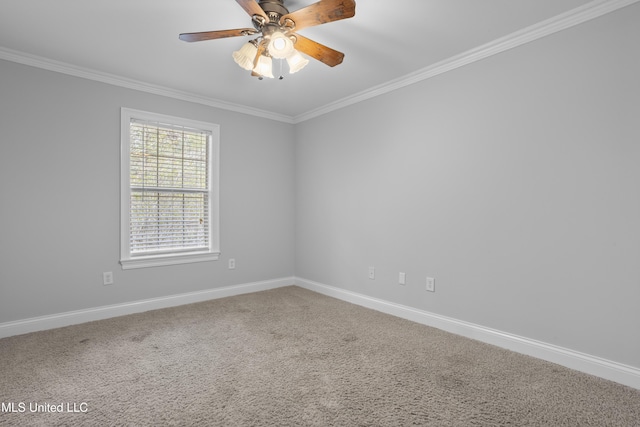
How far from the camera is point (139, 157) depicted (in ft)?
11.6

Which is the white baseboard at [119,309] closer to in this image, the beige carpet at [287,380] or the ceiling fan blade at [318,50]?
the beige carpet at [287,380]

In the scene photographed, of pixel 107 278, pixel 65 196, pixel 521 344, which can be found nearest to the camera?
pixel 521 344

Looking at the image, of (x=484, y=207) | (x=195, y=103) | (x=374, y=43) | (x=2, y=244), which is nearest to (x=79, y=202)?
(x=2, y=244)

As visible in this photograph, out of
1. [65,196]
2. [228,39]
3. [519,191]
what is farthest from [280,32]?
[65,196]

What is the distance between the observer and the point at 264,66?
2312 mm

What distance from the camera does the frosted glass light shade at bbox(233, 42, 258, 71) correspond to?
2213 mm

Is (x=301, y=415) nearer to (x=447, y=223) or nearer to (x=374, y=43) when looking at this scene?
(x=447, y=223)

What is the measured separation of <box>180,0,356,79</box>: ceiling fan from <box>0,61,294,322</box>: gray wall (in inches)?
71.6

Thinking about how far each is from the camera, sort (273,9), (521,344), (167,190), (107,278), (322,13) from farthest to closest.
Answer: (167,190) < (107,278) < (521,344) < (273,9) < (322,13)

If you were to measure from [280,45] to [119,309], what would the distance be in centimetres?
301

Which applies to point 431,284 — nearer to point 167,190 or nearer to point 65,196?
point 167,190

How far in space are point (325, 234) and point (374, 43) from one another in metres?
Result: 2.33

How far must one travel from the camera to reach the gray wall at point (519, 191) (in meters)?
2.12

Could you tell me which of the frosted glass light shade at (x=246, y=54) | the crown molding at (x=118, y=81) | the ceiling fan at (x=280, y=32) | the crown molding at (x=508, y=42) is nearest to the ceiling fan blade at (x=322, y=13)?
the ceiling fan at (x=280, y=32)
